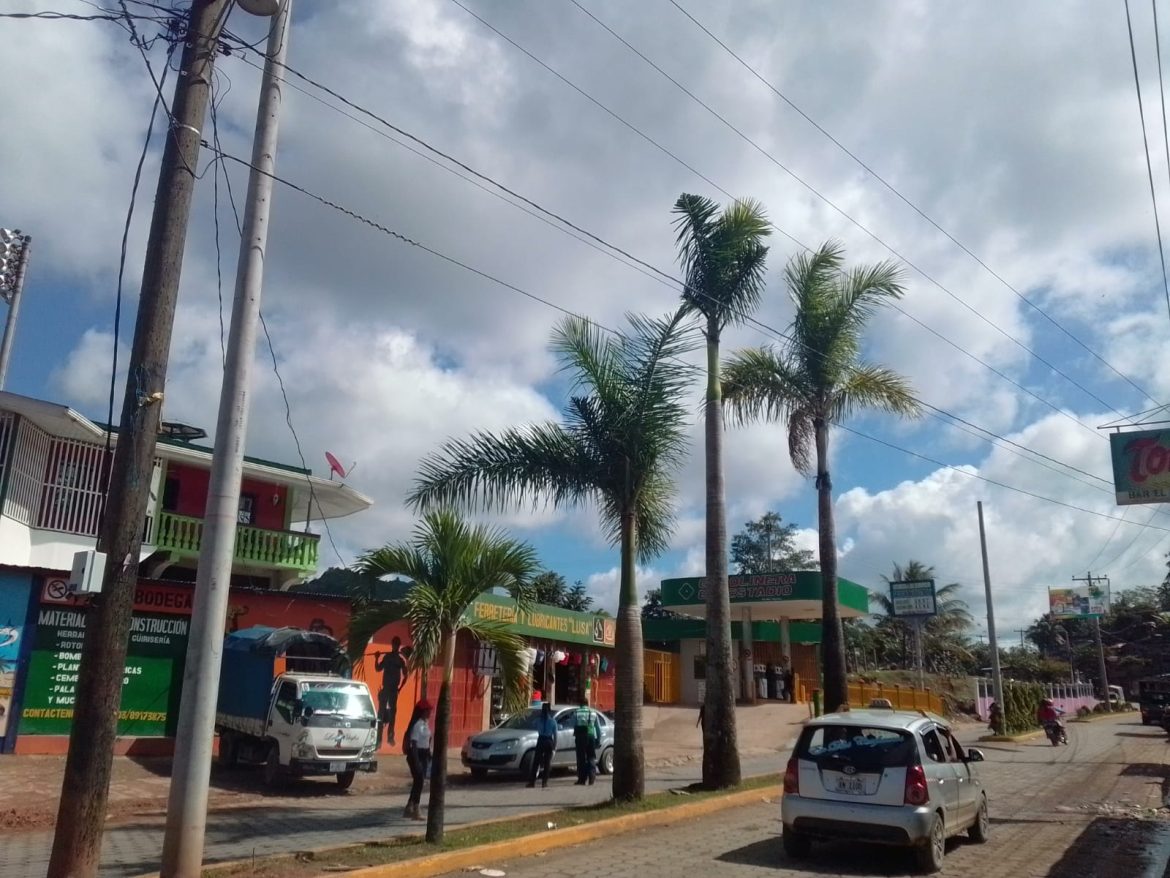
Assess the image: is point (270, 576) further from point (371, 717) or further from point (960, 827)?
point (960, 827)

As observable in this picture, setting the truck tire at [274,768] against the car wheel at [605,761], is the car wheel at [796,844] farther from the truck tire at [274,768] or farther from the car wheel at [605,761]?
the car wheel at [605,761]

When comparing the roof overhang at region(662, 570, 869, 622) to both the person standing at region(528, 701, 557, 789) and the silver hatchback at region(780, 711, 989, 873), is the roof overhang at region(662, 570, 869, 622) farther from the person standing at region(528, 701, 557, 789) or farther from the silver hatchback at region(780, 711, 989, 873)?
the silver hatchback at region(780, 711, 989, 873)

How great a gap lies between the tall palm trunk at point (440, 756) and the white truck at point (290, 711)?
5.40m

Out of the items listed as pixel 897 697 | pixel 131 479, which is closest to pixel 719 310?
pixel 131 479

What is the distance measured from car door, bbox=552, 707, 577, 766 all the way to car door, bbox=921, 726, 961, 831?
32.5 feet

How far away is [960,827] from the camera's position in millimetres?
10828

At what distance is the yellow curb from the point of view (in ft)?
29.6

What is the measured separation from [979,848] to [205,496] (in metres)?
20.7

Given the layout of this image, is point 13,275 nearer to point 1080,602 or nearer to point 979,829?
point 979,829

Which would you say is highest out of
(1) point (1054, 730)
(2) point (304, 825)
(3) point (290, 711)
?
(3) point (290, 711)

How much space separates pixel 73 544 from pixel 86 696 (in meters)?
15.9

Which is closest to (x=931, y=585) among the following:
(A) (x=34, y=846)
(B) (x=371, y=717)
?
(B) (x=371, y=717)

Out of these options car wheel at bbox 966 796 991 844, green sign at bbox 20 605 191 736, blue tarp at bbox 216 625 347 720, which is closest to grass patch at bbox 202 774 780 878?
car wheel at bbox 966 796 991 844

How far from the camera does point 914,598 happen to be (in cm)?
3669
